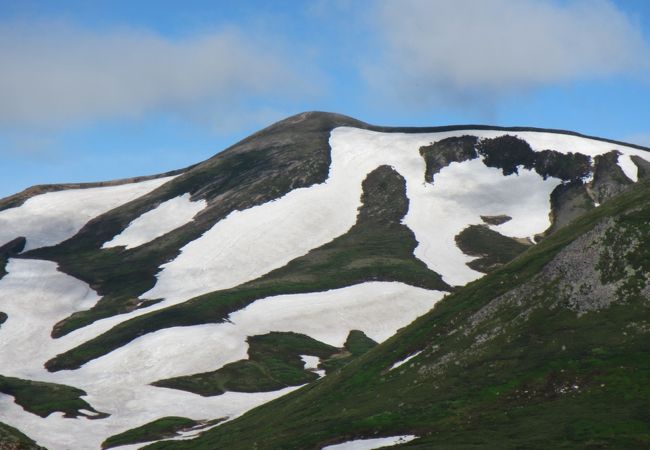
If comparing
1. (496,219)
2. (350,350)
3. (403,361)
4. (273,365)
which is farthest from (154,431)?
(496,219)

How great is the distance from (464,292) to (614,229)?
60.9 ft

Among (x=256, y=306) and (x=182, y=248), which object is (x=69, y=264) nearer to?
(x=182, y=248)

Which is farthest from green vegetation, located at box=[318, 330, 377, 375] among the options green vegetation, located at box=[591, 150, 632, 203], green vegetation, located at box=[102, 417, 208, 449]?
green vegetation, located at box=[591, 150, 632, 203]

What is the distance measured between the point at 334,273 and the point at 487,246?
3207 cm

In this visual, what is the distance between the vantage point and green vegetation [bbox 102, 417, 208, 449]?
90.6 metres

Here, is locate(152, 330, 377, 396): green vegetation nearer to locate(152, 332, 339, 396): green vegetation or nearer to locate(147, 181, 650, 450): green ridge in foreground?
locate(152, 332, 339, 396): green vegetation

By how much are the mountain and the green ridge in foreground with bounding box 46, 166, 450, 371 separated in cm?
51

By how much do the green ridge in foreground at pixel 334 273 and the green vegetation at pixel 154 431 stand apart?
34960 millimetres

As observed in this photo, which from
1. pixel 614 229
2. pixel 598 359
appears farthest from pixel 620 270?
pixel 598 359

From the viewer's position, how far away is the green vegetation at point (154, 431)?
90.6 m

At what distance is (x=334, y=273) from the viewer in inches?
6216

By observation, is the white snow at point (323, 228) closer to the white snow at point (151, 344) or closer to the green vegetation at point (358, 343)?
the white snow at point (151, 344)

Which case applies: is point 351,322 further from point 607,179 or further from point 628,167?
point 628,167

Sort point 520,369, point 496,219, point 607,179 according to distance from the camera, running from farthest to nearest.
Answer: point 607,179, point 496,219, point 520,369
